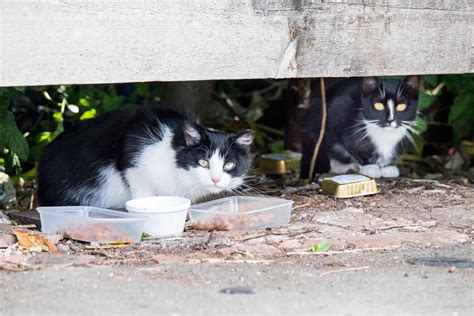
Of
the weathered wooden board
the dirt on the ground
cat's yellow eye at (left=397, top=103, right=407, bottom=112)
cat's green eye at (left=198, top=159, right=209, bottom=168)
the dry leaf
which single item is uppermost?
the weathered wooden board

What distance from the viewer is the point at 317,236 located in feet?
11.6

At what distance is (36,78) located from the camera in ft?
10.9

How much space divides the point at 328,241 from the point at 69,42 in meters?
1.36

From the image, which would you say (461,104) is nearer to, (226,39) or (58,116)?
(226,39)

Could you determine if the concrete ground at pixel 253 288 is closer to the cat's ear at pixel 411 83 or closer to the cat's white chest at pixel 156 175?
the cat's white chest at pixel 156 175

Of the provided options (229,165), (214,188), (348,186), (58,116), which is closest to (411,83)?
(348,186)

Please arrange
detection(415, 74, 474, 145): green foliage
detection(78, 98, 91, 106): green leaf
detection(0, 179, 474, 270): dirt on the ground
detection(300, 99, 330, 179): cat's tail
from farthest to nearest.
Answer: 1. detection(78, 98, 91, 106): green leaf
2. detection(300, 99, 330, 179): cat's tail
3. detection(415, 74, 474, 145): green foliage
4. detection(0, 179, 474, 270): dirt on the ground

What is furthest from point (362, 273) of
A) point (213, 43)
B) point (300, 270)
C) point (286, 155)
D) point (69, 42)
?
point (286, 155)

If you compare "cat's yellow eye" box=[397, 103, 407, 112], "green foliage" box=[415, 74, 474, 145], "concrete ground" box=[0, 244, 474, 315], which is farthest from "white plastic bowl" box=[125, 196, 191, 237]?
"green foliage" box=[415, 74, 474, 145]

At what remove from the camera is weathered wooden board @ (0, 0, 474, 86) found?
330 cm

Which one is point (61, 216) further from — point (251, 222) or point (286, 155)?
point (286, 155)

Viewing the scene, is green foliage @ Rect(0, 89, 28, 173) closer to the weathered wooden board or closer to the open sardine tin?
the weathered wooden board

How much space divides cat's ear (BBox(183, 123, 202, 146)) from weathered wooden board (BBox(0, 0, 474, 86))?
0.47 m

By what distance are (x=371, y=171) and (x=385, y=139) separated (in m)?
0.24
